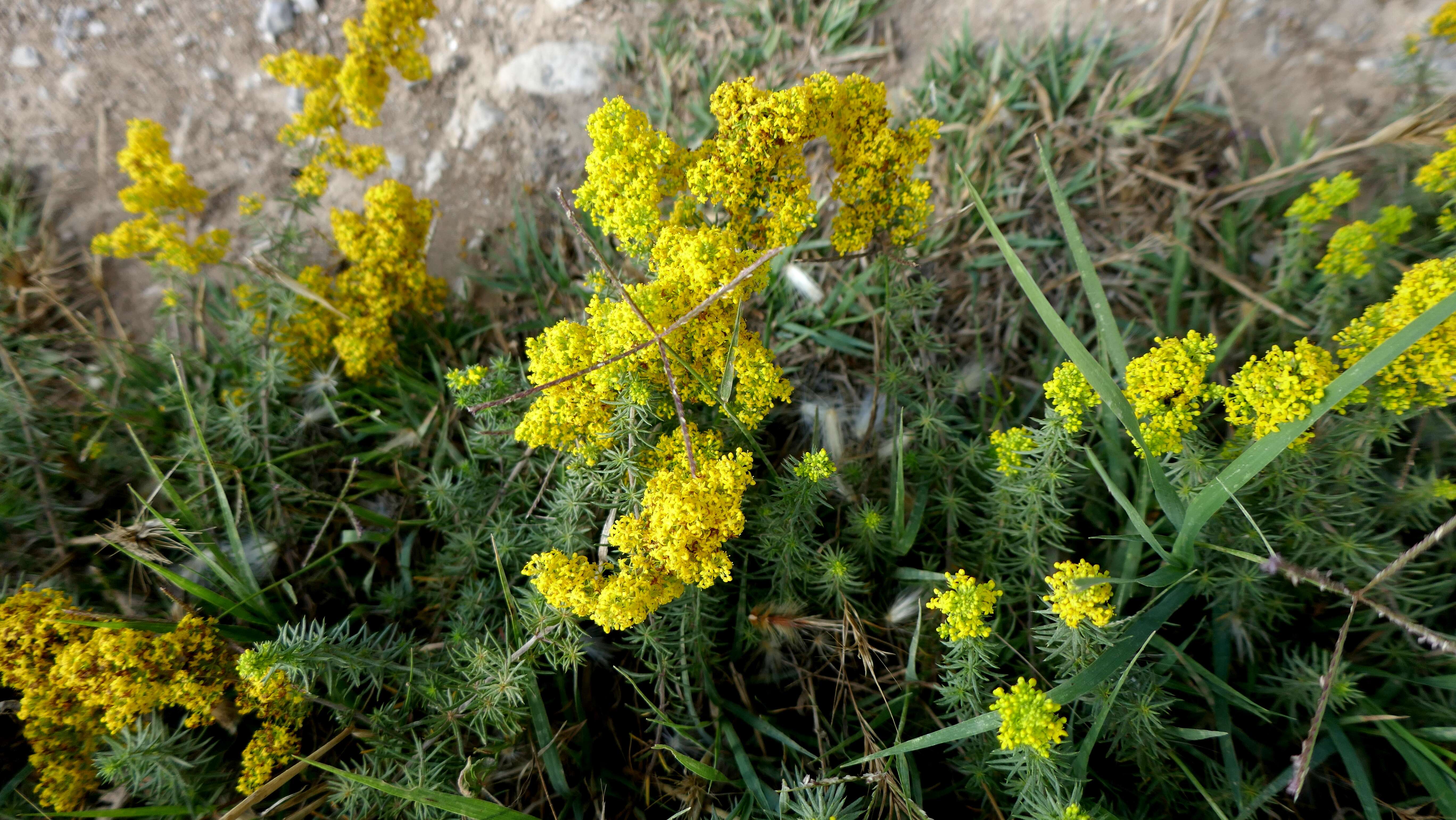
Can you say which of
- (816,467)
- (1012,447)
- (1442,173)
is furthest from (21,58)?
(1442,173)

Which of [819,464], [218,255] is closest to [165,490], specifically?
[218,255]

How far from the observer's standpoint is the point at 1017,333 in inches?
129

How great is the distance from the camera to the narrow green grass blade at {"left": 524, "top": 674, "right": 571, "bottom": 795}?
7.50 ft

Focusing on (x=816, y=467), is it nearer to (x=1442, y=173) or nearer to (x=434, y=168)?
(x=1442, y=173)

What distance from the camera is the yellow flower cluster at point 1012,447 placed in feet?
6.95

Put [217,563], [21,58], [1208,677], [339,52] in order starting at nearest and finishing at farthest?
[1208,677] < [217,563] < [339,52] < [21,58]

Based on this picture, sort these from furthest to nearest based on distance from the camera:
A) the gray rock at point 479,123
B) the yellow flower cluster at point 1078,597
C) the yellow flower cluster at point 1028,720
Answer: the gray rock at point 479,123 → the yellow flower cluster at point 1078,597 → the yellow flower cluster at point 1028,720

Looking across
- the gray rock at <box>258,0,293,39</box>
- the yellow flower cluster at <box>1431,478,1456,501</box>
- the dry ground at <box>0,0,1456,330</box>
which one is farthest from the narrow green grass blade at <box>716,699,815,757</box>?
the gray rock at <box>258,0,293,39</box>

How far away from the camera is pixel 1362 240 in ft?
7.55

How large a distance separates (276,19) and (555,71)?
174 cm

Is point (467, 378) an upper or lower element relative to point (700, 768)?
upper

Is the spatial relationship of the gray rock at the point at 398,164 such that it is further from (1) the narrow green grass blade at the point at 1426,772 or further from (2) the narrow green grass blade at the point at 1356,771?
(1) the narrow green grass blade at the point at 1426,772

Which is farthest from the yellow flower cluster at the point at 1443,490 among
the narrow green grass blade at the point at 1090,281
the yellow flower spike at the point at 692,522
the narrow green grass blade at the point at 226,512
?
the narrow green grass blade at the point at 226,512

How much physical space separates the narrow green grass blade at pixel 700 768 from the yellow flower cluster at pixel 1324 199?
278 centimetres
